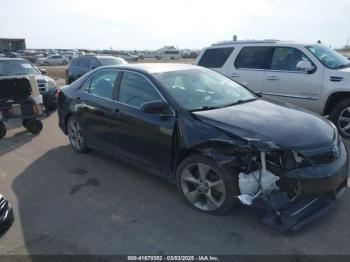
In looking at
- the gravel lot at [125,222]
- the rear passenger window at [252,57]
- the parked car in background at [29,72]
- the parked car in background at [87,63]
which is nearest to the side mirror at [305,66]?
the rear passenger window at [252,57]

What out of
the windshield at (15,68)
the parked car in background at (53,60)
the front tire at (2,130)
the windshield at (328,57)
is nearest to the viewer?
the windshield at (328,57)

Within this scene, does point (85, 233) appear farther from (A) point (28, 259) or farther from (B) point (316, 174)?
(B) point (316, 174)

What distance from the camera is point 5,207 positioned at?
11.8ft

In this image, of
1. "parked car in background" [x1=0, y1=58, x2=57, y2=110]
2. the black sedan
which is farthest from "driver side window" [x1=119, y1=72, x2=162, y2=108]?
"parked car in background" [x1=0, y1=58, x2=57, y2=110]

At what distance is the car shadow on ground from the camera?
11.1 ft

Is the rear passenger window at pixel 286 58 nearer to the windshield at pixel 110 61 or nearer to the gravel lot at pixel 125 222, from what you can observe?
the gravel lot at pixel 125 222

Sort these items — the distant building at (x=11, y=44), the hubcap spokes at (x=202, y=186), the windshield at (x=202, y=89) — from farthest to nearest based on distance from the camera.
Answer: the distant building at (x=11, y=44)
the windshield at (x=202, y=89)
the hubcap spokes at (x=202, y=186)

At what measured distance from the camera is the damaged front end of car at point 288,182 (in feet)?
11.2

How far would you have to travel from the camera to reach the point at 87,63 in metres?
13.7

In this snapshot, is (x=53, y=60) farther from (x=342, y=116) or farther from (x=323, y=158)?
(x=323, y=158)

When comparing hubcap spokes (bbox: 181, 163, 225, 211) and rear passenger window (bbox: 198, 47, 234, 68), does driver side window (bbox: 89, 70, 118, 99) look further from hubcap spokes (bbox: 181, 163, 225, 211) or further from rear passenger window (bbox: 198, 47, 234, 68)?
rear passenger window (bbox: 198, 47, 234, 68)

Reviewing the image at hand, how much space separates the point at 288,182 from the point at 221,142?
30.4 inches

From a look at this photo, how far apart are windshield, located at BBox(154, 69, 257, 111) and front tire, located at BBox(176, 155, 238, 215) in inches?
28.2

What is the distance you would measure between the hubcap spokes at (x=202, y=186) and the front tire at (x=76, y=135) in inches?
101
